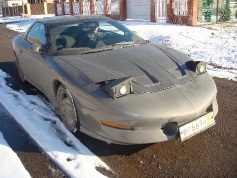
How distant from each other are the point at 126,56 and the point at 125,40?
663mm

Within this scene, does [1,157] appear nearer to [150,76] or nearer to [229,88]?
[150,76]

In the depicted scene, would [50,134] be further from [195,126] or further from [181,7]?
[181,7]

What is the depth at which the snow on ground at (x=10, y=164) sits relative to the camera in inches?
118

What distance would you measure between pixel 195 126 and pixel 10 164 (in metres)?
2.02

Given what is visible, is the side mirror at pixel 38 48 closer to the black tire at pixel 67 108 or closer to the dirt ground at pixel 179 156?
the black tire at pixel 67 108

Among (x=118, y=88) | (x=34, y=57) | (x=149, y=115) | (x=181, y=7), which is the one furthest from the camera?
(x=181, y=7)

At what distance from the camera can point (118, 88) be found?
3.10 meters

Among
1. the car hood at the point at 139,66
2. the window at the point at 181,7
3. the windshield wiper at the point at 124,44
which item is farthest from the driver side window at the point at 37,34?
the window at the point at 181,7

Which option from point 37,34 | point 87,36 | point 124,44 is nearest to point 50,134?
point 87,36

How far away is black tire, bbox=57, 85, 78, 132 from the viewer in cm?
360

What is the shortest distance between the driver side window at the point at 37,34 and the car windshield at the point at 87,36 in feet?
0.66

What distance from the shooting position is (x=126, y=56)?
154 inches

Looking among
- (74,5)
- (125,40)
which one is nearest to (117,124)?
(125,40)

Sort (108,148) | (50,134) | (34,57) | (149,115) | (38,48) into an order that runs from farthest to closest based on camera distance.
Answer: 1. (34,57)
2. (38,48)
3. (50,134)
4. (108,148)
5. (149,115)
